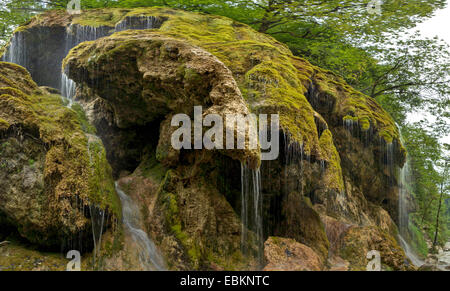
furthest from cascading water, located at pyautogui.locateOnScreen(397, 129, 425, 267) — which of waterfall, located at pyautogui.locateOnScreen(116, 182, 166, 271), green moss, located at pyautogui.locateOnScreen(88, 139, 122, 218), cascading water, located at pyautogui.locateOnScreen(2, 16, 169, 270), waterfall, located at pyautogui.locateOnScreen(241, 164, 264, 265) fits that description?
green moss, located at pyautogui.locateOnScreen(88, 139, 122, 218)

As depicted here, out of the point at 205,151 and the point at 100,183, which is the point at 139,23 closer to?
the point at 205,151

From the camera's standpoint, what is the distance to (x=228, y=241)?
21.7 feet

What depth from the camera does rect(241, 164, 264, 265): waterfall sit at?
19.2 ft

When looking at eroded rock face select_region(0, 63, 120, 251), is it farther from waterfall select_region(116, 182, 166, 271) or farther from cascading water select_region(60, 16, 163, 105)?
cascading water select_region(60, 16, 163, 105)

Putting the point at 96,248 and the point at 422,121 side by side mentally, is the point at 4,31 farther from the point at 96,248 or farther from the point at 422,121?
the point at 422,121

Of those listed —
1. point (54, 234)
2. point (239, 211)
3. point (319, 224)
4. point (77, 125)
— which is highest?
point (77, 125)

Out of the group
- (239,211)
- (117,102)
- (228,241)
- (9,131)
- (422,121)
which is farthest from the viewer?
(422,121)

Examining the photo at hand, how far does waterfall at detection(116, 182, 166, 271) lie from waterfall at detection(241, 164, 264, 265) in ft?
6.45

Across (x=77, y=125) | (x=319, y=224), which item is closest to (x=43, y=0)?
(x=77, y=125)

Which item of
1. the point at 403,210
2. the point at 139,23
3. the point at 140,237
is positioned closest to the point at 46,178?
the point at 140,237

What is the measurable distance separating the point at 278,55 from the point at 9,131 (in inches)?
268

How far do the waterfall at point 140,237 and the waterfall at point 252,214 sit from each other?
1.96 meters

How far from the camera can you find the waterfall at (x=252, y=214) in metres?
5.86

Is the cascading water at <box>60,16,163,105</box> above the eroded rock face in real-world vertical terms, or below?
above
